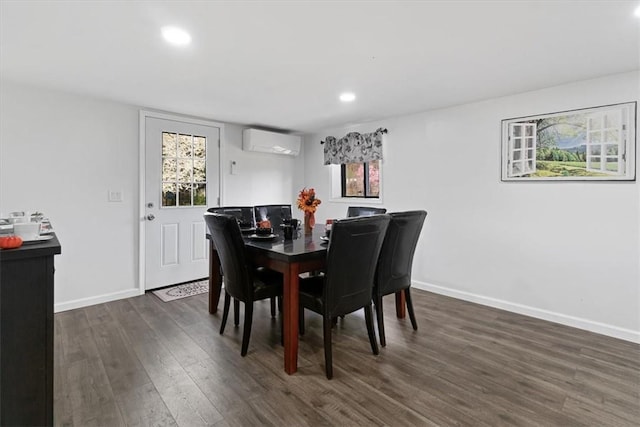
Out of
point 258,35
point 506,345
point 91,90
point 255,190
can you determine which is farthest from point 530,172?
point 91,90

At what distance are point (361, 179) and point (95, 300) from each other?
3473mm

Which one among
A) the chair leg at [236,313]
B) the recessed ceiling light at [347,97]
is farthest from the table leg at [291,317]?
the recessed ceiling light at [347,97]

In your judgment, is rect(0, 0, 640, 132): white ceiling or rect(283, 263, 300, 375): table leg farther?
rect(283, 263, 300, 375): table leg

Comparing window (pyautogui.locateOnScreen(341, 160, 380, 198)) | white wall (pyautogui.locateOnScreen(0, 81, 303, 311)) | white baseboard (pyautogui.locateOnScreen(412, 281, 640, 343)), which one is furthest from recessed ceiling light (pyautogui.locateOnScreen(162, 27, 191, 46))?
white baseboard (pyautogui.locateOnScreen(412, 281, 640, 343))

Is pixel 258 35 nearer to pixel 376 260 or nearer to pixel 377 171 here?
pixel 376 260

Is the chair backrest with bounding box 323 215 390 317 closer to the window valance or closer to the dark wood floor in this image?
the dark wood floor

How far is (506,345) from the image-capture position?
2492mm

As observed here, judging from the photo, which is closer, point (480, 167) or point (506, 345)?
point (506, 345)

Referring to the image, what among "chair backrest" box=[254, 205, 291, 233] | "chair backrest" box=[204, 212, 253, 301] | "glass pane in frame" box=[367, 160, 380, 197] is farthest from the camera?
"glass pane in frame" box=[367, 160, 380, 197]

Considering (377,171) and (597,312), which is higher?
(377,171)

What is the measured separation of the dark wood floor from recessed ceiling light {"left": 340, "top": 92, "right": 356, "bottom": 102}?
215 centimetres

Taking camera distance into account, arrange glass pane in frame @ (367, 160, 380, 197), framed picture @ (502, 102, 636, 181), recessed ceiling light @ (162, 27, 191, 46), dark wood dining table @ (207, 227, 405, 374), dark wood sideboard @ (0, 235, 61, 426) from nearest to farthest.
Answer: dark wood sideboard @ (0, 235, 61, 426), recessed ceiling light @ (162, 27, 191, 46), dark wood dining table @ (207, 227, 405, 374), framed picture @ (502, 102, 636, 181), glass pane in frame @ (367, 160, 380, 197)

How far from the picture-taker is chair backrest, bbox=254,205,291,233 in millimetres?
3723

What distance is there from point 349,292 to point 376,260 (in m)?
0.31
